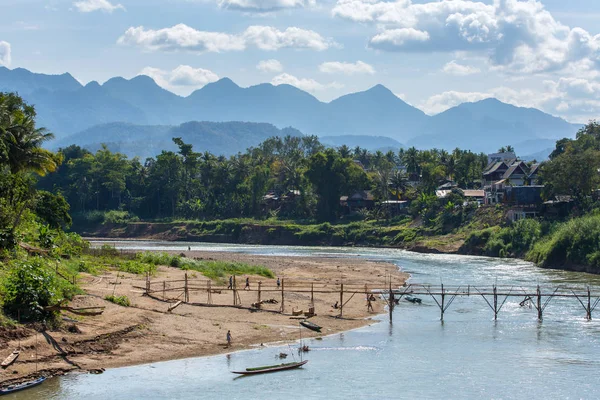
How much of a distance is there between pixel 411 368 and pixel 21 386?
1833 cm

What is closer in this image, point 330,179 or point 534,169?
point 534,169

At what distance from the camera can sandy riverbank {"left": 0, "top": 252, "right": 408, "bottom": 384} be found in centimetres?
3628

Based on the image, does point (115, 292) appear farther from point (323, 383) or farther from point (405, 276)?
point (405, 276)

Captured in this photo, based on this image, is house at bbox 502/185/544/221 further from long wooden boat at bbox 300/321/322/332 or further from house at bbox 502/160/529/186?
long wooden boat at bbox 300/321/322/332

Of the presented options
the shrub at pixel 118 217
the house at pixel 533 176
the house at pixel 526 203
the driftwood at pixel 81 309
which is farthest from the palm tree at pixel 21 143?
the shrub at pixel 118 217

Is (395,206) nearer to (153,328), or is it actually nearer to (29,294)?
(153,328)

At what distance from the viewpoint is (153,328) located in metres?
42.9

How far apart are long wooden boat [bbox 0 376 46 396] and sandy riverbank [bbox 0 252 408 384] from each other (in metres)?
0.49

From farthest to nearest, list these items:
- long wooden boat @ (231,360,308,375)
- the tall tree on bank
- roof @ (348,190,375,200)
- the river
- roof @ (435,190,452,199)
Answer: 1. roof @ (348,190,375,200)
2. the tall tree on bank
3. roof @ (435,190,452,199)
4. long wooden boat @ (231,360,308,375)
5. the river

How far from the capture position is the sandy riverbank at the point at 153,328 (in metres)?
36.3

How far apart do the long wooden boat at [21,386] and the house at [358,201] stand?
121316 millimetres

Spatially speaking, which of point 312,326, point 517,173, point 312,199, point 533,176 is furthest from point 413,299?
point 312,199

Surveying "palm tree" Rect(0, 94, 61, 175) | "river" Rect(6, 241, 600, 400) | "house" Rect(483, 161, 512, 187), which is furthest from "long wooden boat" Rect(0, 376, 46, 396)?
"house" Rect(483, 161, 512, 187)

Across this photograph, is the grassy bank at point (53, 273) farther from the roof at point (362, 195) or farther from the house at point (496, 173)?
the roof at point (362, 195)
